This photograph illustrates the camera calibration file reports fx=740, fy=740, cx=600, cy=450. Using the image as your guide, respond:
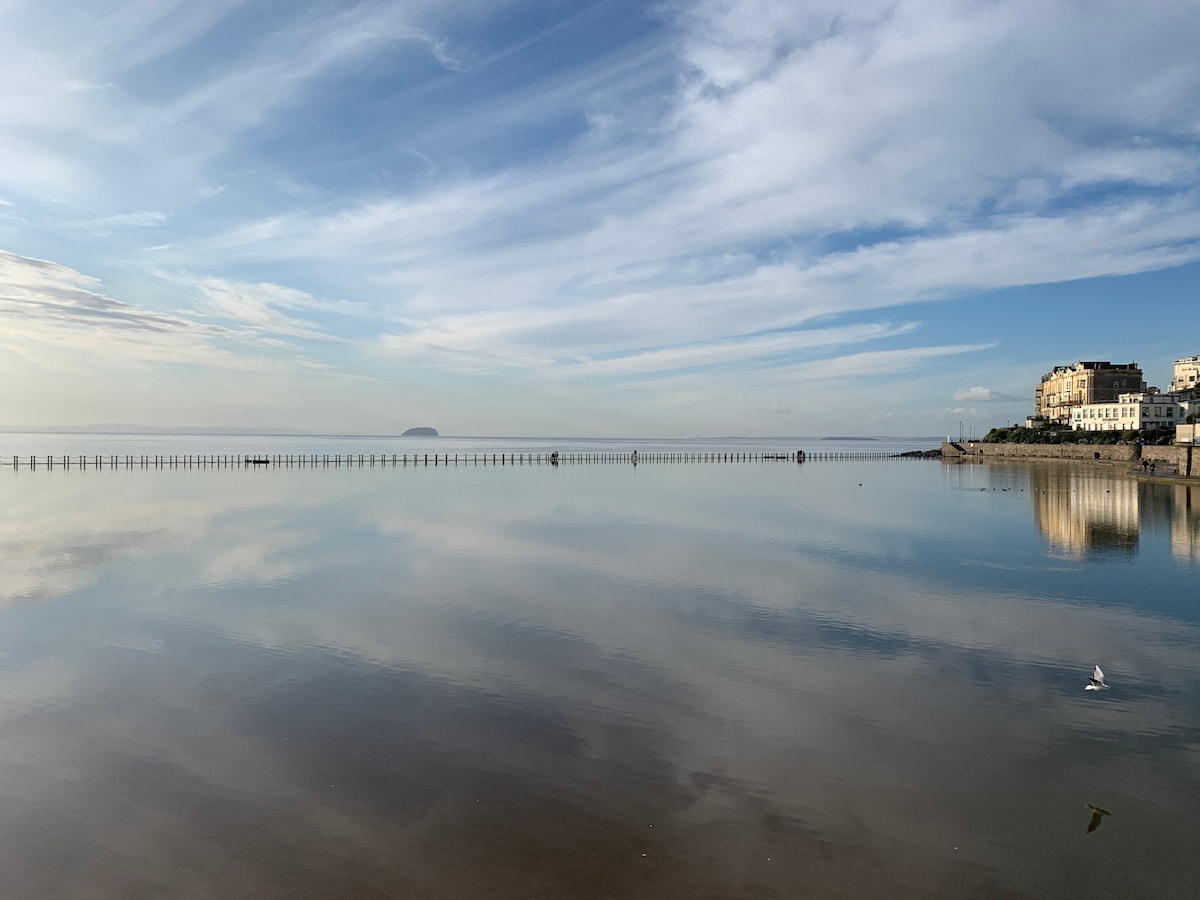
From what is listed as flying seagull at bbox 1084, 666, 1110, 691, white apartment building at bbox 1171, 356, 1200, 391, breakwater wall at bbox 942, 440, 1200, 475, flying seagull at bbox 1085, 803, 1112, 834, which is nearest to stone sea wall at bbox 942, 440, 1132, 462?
breakwater wall at bbox 942, 440, 1200, 475

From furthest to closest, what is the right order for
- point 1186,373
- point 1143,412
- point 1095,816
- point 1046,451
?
point 1186,373, point 1046,451, point 1143,412, point 1095,816

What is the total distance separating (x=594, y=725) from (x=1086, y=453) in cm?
11124

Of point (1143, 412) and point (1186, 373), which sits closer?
point (1143, 412)

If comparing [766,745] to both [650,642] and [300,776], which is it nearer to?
[650,642]

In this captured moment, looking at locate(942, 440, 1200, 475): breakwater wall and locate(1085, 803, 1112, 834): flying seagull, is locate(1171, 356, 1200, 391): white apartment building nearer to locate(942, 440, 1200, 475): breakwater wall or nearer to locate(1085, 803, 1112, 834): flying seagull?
locate(942, 440, 1200, 475): breakwater wall

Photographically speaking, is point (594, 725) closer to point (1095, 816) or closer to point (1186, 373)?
point (1095, 816)

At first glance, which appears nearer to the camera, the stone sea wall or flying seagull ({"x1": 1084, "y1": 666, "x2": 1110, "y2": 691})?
flying seagull ({"x1": 1084, "y1": 666, "x2": 1110, "y2": 691})

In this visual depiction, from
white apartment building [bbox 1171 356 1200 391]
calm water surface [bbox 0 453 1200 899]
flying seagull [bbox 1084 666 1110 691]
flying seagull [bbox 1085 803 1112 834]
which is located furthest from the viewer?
white apartment building [bbox 1171 356 1200 391]

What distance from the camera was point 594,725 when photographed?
10.9m

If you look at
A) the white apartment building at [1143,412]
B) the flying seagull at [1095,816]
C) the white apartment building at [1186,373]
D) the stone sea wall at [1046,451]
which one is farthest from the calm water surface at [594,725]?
the white apartment building at [1186,373]

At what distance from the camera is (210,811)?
27.4ft

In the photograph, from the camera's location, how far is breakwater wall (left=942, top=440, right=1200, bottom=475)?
65875 millimetres

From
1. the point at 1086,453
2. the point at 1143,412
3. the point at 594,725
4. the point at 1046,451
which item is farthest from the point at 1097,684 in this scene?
the point at 1143,412

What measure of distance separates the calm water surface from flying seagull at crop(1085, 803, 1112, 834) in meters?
0.08
